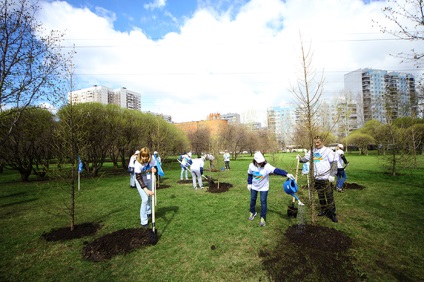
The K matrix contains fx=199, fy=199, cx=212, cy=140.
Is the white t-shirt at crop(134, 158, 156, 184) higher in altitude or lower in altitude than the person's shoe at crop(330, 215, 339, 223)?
higher

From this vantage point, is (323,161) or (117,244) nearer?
(117,244)

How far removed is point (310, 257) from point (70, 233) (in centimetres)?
620

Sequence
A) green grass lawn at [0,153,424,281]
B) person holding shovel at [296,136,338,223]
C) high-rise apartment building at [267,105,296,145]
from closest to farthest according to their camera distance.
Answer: green grass lawn at [0,153,424,281] < person holding shovel at [296,136,338,223] < high-rise apartment building at [267,105,296,145]

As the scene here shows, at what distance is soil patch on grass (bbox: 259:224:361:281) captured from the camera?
3527 millimetres

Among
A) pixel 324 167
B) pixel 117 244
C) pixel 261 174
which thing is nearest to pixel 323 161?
pixel 324 167

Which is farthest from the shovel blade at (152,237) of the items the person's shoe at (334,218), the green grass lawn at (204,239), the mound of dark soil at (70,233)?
the person's shoe at (334,218)

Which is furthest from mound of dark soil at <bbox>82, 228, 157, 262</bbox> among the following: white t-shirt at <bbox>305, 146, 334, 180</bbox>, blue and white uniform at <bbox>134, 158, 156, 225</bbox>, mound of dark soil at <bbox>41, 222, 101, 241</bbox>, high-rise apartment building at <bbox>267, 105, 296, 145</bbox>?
white t-shirt at <bbox>305, 146, 334, 180</bbox>

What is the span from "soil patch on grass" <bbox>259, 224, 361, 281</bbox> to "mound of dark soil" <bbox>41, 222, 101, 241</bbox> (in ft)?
16.0

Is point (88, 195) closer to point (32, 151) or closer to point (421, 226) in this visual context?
point (32, 151)

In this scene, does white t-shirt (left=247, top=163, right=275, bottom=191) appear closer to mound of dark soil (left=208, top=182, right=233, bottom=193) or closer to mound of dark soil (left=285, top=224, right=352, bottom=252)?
mound of dark soil (left=285, top=224, right=352, bottom=252)

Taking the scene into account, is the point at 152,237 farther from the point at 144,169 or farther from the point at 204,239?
the point at 144,169

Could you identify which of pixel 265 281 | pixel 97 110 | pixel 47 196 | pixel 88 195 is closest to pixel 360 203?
pixel 265 281

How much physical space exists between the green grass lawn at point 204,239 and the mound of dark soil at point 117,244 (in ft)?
0.58

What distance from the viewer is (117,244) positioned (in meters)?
4.78
